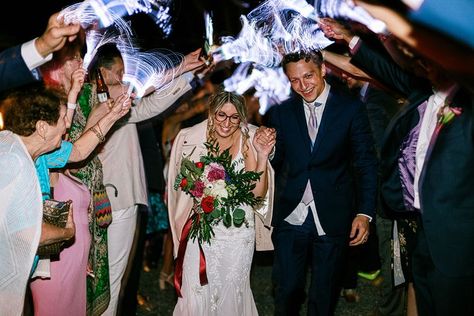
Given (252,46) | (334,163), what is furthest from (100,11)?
(252,46)

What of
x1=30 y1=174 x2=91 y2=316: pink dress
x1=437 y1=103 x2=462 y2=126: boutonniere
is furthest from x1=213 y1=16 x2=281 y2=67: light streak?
x1=437 y1=103 x2=462 y2=126: boutonniere

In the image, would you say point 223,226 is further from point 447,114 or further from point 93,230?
point 447,114

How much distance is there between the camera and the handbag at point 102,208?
4.61 m

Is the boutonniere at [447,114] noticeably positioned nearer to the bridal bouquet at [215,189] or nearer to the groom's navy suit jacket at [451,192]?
the groom's navy suit jacket at [451,192]

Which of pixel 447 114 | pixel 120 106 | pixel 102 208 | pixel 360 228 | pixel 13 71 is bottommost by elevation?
pixel 360 228

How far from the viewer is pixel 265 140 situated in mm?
4652

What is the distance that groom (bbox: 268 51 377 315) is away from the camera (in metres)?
4.65

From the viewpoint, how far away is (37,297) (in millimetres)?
3939

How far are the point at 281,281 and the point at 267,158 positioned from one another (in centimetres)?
118

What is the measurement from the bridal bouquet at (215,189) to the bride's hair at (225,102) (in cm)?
22

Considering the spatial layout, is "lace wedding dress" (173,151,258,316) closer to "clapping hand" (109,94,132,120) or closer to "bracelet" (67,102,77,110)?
"clapping hand" (109,94,132,120)

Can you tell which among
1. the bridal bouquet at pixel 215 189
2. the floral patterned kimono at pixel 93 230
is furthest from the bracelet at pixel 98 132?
the bridal bouquet at pixel 215 189

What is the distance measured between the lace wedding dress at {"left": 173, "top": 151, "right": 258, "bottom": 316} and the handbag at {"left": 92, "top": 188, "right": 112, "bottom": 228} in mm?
796

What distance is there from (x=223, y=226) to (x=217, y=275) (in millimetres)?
456
